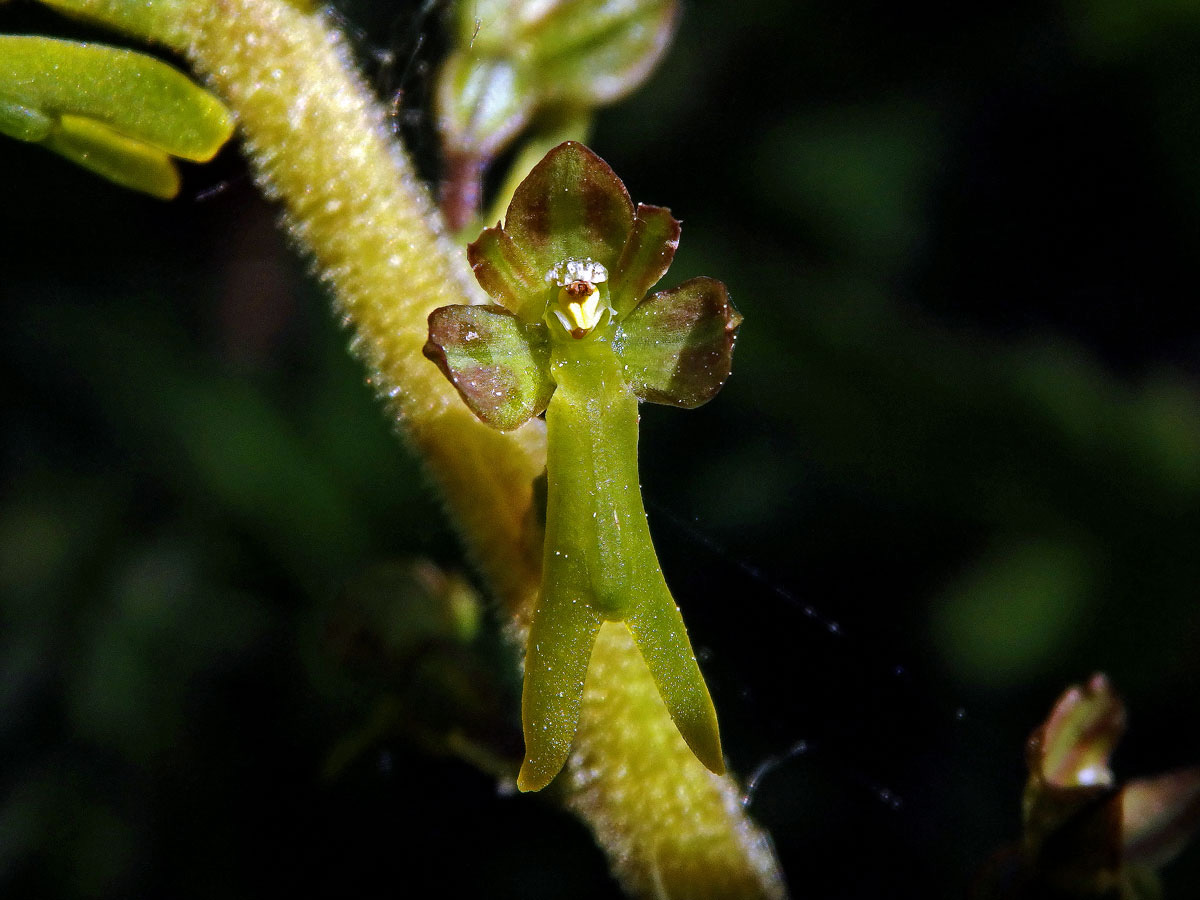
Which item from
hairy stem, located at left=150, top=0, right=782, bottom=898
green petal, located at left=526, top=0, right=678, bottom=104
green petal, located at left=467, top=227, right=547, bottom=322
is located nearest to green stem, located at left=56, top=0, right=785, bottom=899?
hairy stem, located at left=150, top=0, right=782, bottom=898

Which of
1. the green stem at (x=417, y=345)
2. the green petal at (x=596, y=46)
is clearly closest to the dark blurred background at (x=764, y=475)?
the green petal at (x=596, y=46)

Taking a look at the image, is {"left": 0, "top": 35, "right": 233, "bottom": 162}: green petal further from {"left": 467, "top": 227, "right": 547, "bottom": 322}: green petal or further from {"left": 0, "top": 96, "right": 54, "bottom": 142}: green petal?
{"left": 467, "top": 227, "right": 547, "bottom": 322}: green petal

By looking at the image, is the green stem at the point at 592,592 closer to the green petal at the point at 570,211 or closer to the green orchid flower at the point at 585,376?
the green orchid flower at the point at 585,376

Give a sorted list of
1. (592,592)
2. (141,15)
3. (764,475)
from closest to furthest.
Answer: (592,592)
(141,15)
(764,475)

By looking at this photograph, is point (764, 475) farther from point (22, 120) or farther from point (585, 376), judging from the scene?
point (22, 120)

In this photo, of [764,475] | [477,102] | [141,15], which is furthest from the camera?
[764,475]

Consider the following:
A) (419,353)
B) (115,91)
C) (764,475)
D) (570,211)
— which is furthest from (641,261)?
(764,475)
